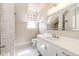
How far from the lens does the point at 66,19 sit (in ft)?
6.46

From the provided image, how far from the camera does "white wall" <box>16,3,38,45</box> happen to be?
5.60ft

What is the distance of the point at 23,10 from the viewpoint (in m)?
1.76

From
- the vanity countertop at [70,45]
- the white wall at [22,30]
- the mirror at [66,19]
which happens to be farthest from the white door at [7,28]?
the mirror at [66,19]

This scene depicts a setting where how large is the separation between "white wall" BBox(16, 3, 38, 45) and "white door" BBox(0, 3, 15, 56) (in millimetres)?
86

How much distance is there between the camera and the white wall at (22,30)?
1708 mm

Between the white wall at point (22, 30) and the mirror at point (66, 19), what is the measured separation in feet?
1.54

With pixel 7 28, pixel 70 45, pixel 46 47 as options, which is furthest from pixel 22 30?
pixel 70 45

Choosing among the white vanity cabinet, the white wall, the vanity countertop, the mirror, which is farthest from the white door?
the mirror

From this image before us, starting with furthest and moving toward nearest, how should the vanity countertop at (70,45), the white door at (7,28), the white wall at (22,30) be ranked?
1. the white wall at (22,30)
2. the white door at (7,28)
3. the vanity countertop at (70,45)

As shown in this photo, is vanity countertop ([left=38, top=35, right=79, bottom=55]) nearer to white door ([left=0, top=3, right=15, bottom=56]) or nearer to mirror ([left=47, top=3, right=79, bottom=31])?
mirror ([left=47, top=3, right=79, bottom=31])

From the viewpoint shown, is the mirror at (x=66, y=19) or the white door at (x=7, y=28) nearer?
the white door at (x=7, y=28)

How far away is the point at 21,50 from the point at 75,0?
119cm

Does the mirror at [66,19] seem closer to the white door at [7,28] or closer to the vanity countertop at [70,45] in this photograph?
the vanity countertop at [70,45]

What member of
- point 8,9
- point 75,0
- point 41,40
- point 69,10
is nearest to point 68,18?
point 69,10
